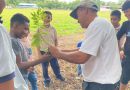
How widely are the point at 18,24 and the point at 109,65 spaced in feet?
3.29

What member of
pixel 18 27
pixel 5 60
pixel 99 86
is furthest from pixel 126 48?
pixel 5 60

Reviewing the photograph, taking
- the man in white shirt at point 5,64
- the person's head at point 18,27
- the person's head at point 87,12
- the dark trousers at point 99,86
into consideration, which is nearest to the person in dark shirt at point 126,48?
the person's head at point 87,12

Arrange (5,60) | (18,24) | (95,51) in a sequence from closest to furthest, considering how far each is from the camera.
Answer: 1. (5,60)
2. (95,51)
3. (18,24)

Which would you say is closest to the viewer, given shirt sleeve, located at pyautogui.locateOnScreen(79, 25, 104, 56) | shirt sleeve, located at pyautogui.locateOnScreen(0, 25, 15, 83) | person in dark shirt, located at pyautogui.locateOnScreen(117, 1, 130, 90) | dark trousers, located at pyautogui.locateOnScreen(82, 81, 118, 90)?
shirt sleeve, located at pyautogui.locateOnScreen(0, 25, 15, 83)

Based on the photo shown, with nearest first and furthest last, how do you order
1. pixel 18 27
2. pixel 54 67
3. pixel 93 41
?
pixel 93 41
pixel 18 27
pixel 54 67

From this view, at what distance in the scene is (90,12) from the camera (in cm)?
282

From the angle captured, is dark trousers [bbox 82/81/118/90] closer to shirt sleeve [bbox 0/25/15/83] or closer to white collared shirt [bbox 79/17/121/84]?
white collared shirt [bbox 79/17/121/84]

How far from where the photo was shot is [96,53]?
270cm

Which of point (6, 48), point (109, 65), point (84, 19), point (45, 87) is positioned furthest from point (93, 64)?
point (45, 87)

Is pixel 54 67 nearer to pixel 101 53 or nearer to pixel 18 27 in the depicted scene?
pixel 18 27

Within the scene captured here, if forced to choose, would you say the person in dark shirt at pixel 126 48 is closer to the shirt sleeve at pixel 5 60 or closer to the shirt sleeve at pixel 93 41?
the shirt sleeve at pixel 93 41

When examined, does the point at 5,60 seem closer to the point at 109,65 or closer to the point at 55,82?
the point at 109,65

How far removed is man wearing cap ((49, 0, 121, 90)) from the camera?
269cm

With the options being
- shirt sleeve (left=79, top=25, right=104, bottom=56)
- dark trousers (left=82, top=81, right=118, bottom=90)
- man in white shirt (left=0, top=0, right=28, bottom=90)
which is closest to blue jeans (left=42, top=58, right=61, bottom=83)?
dark trousers (left=82, top=81, right=118, bottom=90)
